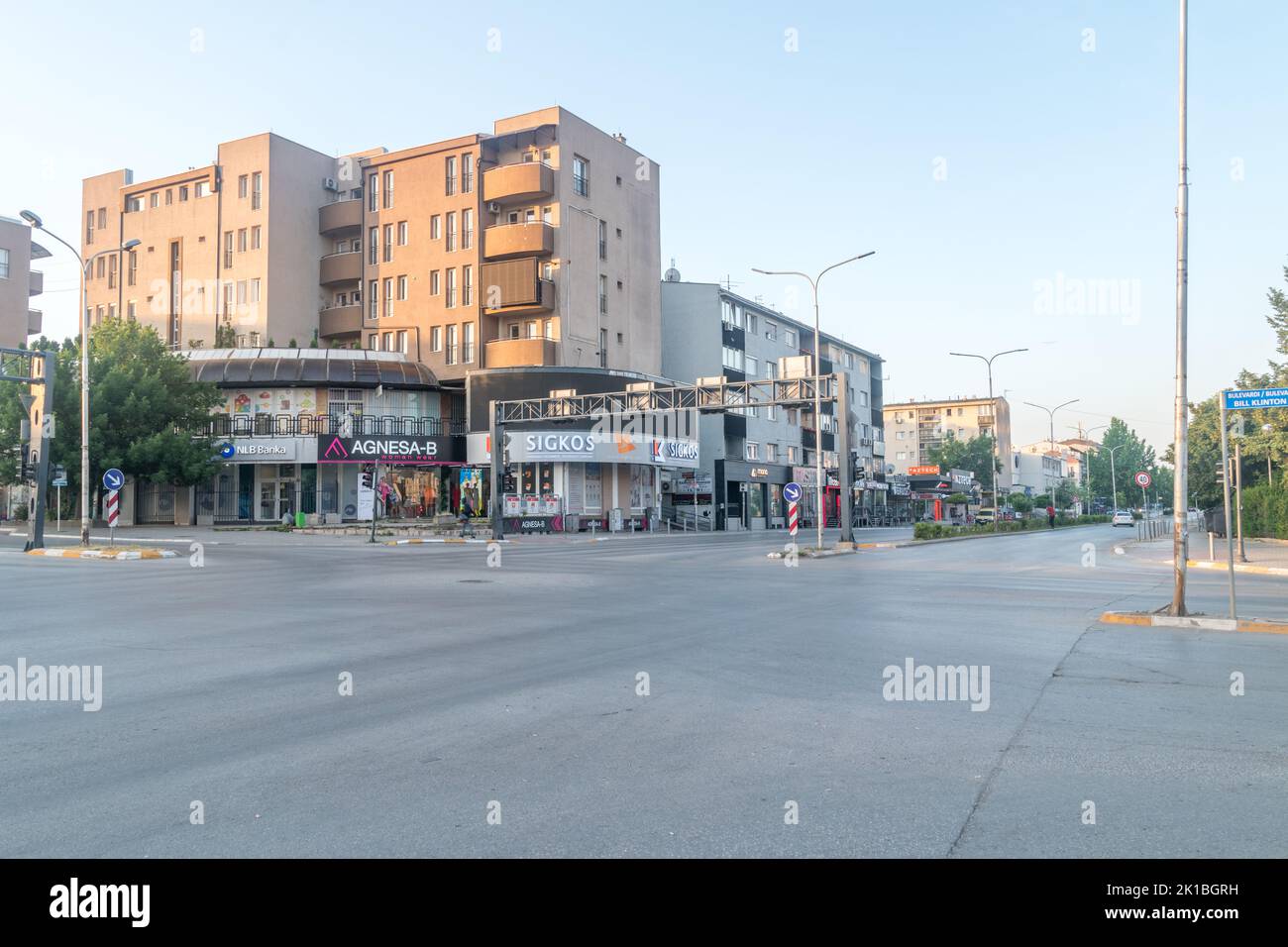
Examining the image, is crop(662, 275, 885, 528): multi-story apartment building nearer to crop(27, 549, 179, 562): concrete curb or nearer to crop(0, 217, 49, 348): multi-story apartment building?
crop(27, 549, 179, 562): concrete curb

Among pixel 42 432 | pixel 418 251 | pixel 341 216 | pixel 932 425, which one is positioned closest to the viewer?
pixel 42 432

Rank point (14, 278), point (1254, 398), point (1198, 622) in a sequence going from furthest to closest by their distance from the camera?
point (14, 278)
point (1254, 398)
point (1198, 622)

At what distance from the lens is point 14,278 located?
217 feet

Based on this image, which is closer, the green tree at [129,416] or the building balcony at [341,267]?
the green tree at [129,416]

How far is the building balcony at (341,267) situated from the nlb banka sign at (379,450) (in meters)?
14.0

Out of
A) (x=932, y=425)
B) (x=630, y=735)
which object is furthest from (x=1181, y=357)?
(x=932, y=425)

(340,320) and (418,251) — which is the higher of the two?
(418,251)

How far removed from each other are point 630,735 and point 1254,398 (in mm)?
11664

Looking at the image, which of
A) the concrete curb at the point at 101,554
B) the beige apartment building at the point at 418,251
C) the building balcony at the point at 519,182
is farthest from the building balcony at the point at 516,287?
the concrete curb at the point at 101,554

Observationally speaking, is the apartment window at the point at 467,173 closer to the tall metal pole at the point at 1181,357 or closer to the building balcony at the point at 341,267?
the building balcony at the point at 341,267

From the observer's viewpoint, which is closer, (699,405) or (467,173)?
(699,405)

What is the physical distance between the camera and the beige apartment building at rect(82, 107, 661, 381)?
5375cm

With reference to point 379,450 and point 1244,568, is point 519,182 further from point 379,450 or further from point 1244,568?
point 1244,568

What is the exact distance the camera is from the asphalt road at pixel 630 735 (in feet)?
15.1
